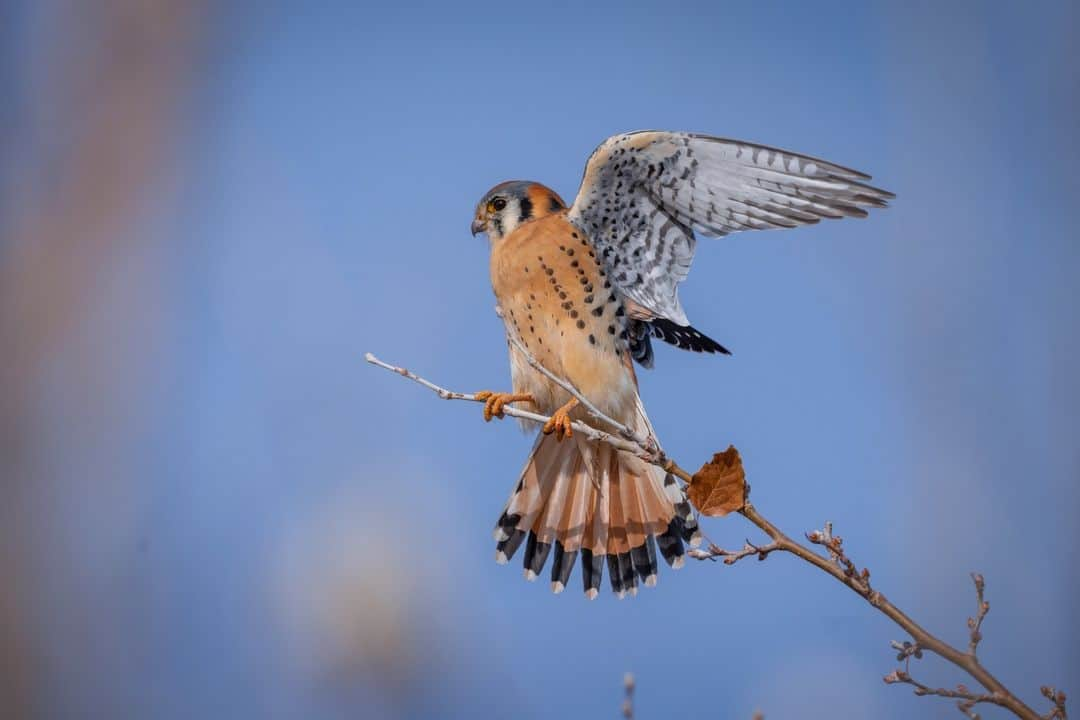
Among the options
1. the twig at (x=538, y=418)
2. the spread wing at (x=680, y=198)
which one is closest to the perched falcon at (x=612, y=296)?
the spread wing at (x=680, y=198)

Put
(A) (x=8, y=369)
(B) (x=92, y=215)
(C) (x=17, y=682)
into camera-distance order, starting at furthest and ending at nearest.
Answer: (B) (x=92, y=215)
(A) (x=8, y=369)
(C) (x=17, y=682)

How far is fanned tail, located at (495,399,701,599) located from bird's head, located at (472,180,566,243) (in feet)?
2.43

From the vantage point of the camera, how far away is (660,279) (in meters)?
3.11

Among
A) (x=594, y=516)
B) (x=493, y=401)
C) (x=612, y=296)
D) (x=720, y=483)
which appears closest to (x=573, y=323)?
(x=612, y=296)

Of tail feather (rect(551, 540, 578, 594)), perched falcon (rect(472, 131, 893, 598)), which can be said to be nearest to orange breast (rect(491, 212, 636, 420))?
perched falcon (rect(472, 131, 893, 598))

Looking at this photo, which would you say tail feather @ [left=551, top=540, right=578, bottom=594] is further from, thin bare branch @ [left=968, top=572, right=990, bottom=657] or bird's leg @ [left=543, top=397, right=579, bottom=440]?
thin bare branch @ [left=968, top=572, right=990, bottom=657]

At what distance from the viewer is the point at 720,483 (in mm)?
1918

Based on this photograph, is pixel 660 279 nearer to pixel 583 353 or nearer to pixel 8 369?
pixel 583 353

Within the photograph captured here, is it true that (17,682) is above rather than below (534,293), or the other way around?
below

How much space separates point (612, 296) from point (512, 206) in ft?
1.80

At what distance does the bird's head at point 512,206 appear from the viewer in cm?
349

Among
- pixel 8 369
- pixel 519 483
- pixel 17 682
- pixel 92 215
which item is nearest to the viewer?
pixel 17 682

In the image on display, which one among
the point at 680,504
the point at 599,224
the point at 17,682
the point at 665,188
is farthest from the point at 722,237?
the point at 17,682

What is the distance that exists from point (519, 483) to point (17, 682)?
5.49ft
